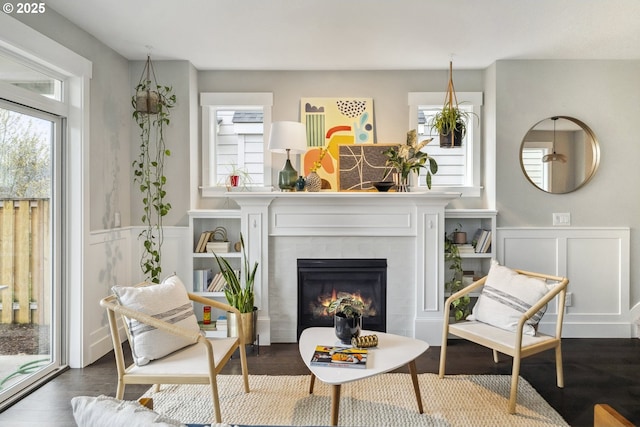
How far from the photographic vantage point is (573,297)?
3.92 meters

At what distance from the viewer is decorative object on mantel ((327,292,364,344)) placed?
2559 millimetres

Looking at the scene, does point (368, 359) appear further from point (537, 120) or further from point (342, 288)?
point (537, 120)

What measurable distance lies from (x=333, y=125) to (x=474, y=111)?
4.50 feet

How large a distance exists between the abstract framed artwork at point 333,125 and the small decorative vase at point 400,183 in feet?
1.52

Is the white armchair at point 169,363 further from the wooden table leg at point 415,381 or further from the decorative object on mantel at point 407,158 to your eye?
the decorative object on mantel at point 407,158

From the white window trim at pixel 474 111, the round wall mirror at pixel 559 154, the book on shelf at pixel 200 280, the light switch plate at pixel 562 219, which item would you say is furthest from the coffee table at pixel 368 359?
the round wall mirror at pixel 559 154

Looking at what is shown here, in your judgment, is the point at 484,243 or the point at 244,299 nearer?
the point at 244,299

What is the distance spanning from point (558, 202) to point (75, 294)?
4.13 m

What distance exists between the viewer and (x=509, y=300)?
2.88 m

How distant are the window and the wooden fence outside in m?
1.53

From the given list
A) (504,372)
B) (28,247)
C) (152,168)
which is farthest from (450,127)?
(28,247)

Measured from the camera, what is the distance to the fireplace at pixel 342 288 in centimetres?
384

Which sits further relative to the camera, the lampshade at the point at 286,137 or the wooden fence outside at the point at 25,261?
the lampshade at the point at 286,137

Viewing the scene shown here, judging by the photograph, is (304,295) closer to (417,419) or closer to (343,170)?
(343,170)
